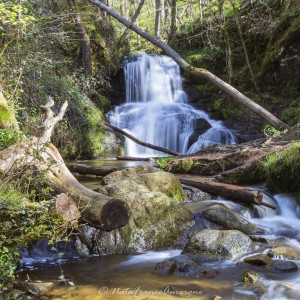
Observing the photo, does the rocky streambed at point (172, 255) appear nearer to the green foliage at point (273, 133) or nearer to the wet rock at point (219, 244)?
the wet rock at point (219, 244)

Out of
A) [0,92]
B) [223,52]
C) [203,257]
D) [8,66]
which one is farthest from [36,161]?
[223,52]

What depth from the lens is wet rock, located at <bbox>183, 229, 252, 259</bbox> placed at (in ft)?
15.9

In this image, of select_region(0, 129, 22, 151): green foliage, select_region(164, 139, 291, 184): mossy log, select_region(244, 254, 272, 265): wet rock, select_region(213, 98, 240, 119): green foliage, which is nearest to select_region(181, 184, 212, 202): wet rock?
select_region(164, 139, 291, 184): mossy log

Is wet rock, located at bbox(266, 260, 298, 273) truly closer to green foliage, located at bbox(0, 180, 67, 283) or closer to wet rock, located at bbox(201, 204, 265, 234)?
wet rock, located at bbox(201, 204, 265, 234)

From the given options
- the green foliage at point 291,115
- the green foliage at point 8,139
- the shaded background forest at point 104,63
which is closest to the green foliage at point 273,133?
the green foliage at point 291,115

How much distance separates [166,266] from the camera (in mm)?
4508

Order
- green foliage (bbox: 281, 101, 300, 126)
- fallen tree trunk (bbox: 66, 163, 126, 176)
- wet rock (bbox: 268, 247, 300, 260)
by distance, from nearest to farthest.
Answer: wet rock (bbox: 268, 247, 300, 260) < fallen tree trunk (bbox: 66, 163, 126, 176) < green foliage (bbox: 281, 101, 300, 126)

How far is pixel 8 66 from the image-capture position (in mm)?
7996

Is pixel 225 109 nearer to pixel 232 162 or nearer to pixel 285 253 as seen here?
pixel 232 162

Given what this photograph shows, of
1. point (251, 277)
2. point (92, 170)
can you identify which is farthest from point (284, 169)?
point (92, 170)

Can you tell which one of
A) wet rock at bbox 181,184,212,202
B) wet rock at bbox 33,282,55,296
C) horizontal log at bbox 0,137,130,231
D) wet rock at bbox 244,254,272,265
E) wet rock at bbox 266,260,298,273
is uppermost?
horizontal log at bbox 0,137,130,231

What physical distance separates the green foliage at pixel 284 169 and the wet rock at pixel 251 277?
3.22 metres

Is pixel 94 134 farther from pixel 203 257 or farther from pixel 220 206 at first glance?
pixel 203 257

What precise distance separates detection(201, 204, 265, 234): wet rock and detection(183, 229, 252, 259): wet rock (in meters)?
0.60
